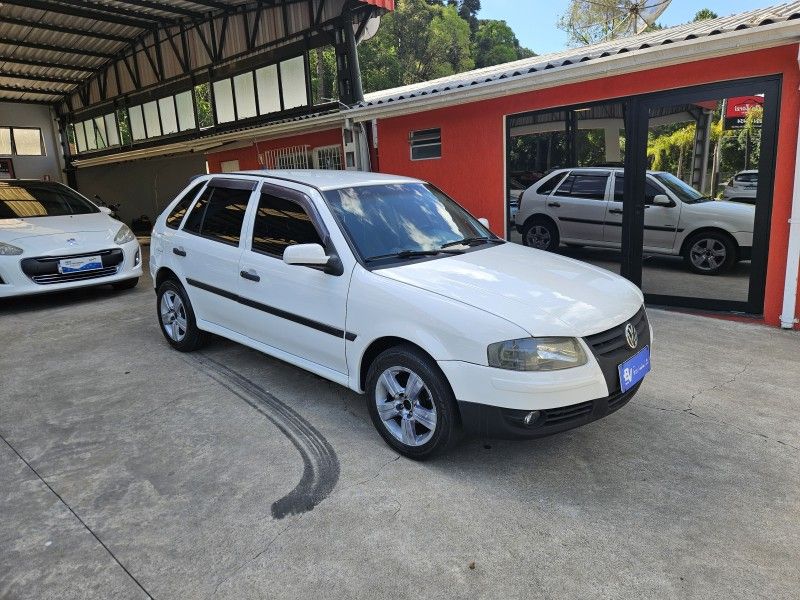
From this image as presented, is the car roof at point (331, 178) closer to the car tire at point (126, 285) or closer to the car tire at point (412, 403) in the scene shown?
the car tire at point (412, 403)

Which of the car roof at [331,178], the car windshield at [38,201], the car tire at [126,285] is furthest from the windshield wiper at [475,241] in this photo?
the car windshield at [38,201]

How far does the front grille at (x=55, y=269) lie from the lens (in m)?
6.59

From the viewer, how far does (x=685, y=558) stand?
2354mm

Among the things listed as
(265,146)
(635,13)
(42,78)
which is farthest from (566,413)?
(42,78)

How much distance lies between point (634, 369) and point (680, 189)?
401 cm

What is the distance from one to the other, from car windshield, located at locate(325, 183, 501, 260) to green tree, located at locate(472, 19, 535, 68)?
42688 mm

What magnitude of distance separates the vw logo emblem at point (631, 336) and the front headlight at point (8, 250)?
22.2ft

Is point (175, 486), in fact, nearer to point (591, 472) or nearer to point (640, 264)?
point (591, 472)

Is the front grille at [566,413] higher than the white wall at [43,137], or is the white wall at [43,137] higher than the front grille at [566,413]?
the white wall at [43,137]

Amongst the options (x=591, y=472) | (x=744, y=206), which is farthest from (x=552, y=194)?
(x=591, y=472)

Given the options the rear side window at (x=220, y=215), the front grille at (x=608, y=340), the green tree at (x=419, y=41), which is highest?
the green tree at (x=419, y=41)

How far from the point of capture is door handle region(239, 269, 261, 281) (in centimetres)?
390

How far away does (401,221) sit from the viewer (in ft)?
12.3

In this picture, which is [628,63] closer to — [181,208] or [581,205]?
[581,205]
